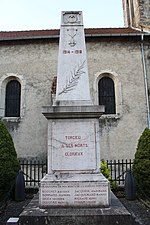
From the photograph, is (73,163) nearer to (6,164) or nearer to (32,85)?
(6,164)

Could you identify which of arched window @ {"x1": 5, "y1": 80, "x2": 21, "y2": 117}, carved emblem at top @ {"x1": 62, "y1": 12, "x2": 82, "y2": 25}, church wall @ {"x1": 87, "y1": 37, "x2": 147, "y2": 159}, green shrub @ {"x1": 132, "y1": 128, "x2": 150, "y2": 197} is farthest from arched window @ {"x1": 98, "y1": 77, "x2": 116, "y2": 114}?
carved emblem at top @ {"x1": 62, "y1": 12, "x2": 82, "y2": 25}

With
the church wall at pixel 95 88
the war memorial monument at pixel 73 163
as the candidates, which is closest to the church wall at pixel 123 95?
the church wall at pixel 95 88

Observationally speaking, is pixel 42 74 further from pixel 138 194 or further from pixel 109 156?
pixel 138 194

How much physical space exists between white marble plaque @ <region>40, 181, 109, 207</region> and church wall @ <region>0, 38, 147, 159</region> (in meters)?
7.58

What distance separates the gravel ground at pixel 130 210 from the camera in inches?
200

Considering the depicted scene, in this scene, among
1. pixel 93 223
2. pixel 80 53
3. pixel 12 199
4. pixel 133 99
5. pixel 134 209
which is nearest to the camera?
A: pixel 93 223

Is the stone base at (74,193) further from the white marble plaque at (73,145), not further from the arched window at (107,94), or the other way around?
the arched window at (107,94)

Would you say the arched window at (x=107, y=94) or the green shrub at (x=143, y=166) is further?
the arched window at (x=107, y=94)

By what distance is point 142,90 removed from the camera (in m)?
12.7

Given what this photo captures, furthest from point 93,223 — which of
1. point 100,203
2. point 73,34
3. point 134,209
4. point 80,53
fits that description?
point 73,34

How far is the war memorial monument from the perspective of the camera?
368cm

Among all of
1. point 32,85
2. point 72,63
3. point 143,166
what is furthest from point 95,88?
point 72,63

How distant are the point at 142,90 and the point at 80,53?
8360 mm

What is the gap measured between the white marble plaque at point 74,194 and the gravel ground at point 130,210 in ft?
4.25
